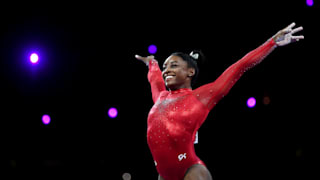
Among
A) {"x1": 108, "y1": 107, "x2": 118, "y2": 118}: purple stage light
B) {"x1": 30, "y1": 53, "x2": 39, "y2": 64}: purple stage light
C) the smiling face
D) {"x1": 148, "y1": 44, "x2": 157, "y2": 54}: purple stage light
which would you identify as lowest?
the smiling face

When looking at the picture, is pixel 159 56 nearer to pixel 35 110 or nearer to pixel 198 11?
pixel 198 11

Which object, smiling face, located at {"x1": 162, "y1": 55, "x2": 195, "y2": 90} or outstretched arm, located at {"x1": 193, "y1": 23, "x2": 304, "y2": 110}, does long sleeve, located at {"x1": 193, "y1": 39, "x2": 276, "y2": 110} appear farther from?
smiling face, located at {"x1": 162, "y1": 55, "x2": 195, "y2": 90}

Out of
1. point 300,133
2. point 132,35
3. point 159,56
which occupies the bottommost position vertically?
point 300,133

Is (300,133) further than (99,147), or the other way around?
(99,147)

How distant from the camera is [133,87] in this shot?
431 cm

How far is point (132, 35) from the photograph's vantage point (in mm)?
3906

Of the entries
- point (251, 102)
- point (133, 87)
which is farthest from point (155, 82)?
point (251, 102)

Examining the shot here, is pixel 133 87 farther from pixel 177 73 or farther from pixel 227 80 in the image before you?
pixel 227 80

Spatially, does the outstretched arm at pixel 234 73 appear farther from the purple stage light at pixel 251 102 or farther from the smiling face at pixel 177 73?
the purple stage light at pixel 251 102

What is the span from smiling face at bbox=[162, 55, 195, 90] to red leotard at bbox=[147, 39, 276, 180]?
111 millimetres

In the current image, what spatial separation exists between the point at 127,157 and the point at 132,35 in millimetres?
1560

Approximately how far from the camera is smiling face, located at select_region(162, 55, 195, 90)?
217cm

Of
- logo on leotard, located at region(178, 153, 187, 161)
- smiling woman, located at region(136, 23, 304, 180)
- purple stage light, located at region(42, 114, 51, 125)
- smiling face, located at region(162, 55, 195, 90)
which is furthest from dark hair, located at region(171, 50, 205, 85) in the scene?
purple stage light, located at region(42, 114, 51, 125)

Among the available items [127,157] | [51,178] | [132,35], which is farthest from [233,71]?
[51,178]
